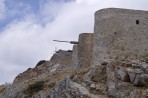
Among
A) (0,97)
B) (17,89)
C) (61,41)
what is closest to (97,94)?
(17,89)

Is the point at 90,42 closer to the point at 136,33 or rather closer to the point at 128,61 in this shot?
the point at 136,33

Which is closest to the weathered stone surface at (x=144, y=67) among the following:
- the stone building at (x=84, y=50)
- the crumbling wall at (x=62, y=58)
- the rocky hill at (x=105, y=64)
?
the rocky hill at (x=105, y=64)

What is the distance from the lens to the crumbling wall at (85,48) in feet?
120

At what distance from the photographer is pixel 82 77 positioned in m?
27.8

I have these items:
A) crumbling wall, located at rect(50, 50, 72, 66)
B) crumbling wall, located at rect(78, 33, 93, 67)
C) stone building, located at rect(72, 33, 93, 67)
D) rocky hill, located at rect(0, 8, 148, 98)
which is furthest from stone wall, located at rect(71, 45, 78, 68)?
crumbling wall, located at rect(50, 50, 72, 66)

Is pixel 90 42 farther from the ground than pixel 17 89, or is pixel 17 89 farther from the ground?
pixel 90 42

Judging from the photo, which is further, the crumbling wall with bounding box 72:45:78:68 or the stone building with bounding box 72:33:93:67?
the crumbling wall with bounding box 72:45:78:68

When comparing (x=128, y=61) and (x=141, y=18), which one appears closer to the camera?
(x=128, y=61)

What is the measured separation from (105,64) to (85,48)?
9.73 m

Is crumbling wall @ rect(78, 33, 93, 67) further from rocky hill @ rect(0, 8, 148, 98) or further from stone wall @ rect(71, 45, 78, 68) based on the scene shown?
stone wall @ rect(71, 45, 78, 68)

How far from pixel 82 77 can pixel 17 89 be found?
835 centimetres

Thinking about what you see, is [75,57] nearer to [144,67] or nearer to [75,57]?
[75,57]

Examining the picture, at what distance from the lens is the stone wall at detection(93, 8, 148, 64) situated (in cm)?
3169

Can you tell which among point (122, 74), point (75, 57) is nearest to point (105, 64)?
point (122, 74)
